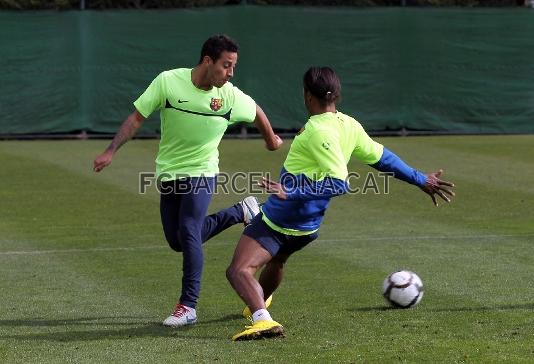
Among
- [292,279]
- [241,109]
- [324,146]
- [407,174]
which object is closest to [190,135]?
[241,109]

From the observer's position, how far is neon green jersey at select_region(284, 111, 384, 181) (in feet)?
25.3

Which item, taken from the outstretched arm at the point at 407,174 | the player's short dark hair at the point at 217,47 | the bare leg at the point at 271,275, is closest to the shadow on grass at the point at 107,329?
the bare leg at the point at 271,275

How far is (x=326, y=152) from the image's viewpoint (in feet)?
25.2

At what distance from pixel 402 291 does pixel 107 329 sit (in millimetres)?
2049

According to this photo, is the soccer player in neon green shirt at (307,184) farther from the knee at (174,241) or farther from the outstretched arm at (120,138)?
the outstretched arm at (120,138)

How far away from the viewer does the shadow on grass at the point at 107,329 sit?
26.3ft

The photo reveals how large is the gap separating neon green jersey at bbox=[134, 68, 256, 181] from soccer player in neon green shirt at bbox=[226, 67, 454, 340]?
79cm

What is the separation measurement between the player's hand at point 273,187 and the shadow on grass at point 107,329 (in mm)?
1043

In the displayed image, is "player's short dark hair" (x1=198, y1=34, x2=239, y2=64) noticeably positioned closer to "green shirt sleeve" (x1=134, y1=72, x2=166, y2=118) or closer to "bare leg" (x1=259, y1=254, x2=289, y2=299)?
"green shirt sleeve" (x1=134, y1=72, x2=166, y2=118)

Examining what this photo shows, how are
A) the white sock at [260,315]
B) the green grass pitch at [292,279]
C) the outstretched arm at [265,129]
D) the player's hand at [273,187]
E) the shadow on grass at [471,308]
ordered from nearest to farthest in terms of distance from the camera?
the player's hand at [273,187]
the green grass pitch at [292,279]
the white sock at [260,315]
the shadow on grass at [471,308]
the outstretched arm at [265,129]

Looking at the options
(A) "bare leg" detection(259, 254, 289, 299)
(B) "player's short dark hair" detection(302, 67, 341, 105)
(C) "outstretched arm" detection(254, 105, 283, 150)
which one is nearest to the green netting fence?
(C) "outstretched arm" detection(254, 105, 283, 150)

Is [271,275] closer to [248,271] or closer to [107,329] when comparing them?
[248,271]

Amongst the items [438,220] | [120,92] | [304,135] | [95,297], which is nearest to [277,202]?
[304,135]

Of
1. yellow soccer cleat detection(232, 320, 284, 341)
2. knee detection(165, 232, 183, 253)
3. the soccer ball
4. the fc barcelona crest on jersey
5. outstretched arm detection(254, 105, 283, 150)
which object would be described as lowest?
the soccer ball
